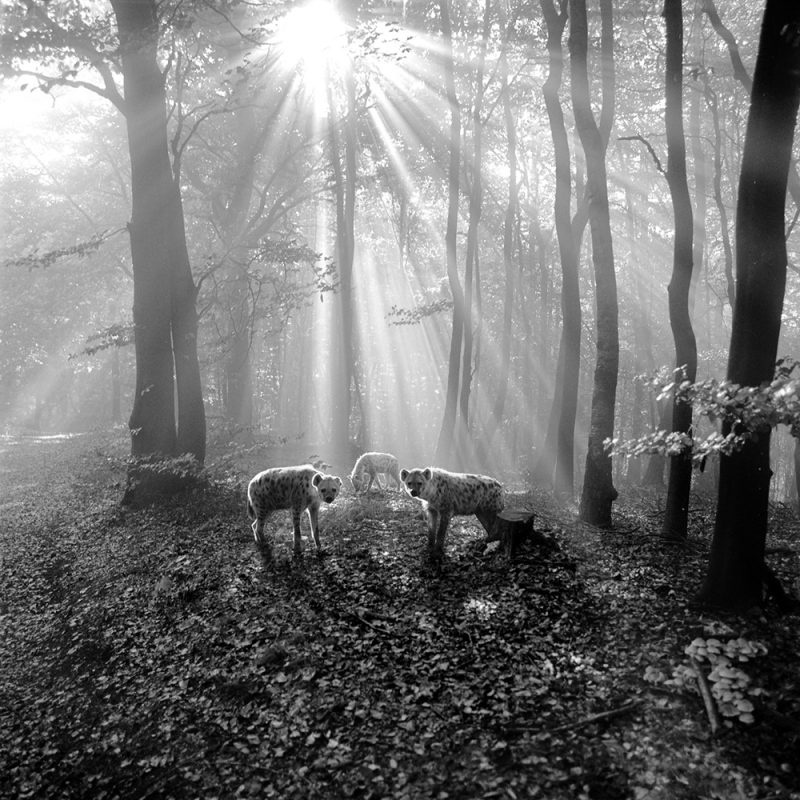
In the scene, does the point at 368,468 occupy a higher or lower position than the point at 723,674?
lower

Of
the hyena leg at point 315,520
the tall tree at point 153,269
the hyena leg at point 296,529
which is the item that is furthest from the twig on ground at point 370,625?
the tall tree at point 153,269

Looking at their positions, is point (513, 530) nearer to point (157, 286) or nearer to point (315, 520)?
point (315, 520)

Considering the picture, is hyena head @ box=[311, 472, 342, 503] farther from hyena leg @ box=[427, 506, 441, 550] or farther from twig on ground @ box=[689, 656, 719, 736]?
twig on ground @ box=[689, 656, 719, 736]

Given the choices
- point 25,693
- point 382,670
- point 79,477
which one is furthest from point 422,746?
point 79,477

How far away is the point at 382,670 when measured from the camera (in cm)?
689

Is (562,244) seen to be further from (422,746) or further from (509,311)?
(422,746)

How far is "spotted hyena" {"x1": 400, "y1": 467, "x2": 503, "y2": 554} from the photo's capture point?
396 inches

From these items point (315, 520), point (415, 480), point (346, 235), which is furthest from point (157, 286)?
point (346, 235)

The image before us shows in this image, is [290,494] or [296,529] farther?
[290,494]

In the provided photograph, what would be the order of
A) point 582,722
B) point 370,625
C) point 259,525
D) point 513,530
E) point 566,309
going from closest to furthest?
point 582,722
point 370,625
point 513,530
point 259,525
point 566,309

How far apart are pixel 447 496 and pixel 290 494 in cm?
292

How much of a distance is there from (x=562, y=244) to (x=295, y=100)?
607 inches

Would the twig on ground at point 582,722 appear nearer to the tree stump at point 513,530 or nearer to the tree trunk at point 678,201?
the tree stump at point 513,530

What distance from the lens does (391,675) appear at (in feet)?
22.3
